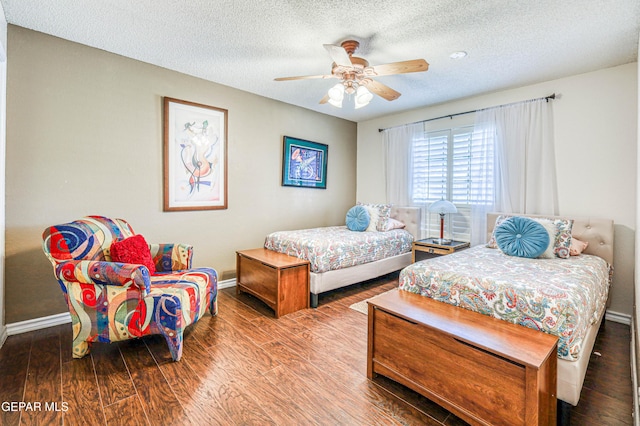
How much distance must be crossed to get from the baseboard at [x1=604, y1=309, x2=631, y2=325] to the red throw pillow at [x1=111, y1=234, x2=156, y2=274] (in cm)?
432

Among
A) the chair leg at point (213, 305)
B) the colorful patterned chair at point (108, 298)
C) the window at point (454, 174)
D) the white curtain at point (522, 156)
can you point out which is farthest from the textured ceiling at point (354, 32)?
the chair leg at point (213, 305)

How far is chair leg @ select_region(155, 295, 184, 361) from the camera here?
206cm

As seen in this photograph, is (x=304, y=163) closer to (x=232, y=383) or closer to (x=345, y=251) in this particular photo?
(x=345, y=251)

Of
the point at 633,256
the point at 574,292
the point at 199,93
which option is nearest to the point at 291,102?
the point at 199,93

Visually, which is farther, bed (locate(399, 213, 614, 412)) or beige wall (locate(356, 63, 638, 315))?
beige wall (locate(356, 63, 638, 315))

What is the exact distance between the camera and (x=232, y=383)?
188cm

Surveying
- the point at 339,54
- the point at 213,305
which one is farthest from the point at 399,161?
the point at 213,305

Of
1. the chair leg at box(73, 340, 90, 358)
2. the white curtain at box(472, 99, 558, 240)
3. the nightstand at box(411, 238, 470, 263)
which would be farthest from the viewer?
the nightstand at box(411, 238, 470, 263)

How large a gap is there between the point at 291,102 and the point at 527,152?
10.1 ft

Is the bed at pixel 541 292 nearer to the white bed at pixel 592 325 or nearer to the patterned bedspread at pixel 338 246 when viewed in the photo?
the white bed at pixel 592 325

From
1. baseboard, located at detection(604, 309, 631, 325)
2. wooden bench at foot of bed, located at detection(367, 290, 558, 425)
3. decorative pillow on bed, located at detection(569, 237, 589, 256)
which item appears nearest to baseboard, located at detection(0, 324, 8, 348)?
wooden bench at foot of bed, located at detection(367, 290, 558, 425)

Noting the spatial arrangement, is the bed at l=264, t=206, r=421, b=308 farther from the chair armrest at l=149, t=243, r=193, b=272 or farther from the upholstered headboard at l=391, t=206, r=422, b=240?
the chair armrest at l=149, t=243, r=193, b=272

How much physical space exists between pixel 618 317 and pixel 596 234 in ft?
2.70

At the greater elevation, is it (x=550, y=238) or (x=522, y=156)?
(x=522, y=156)
